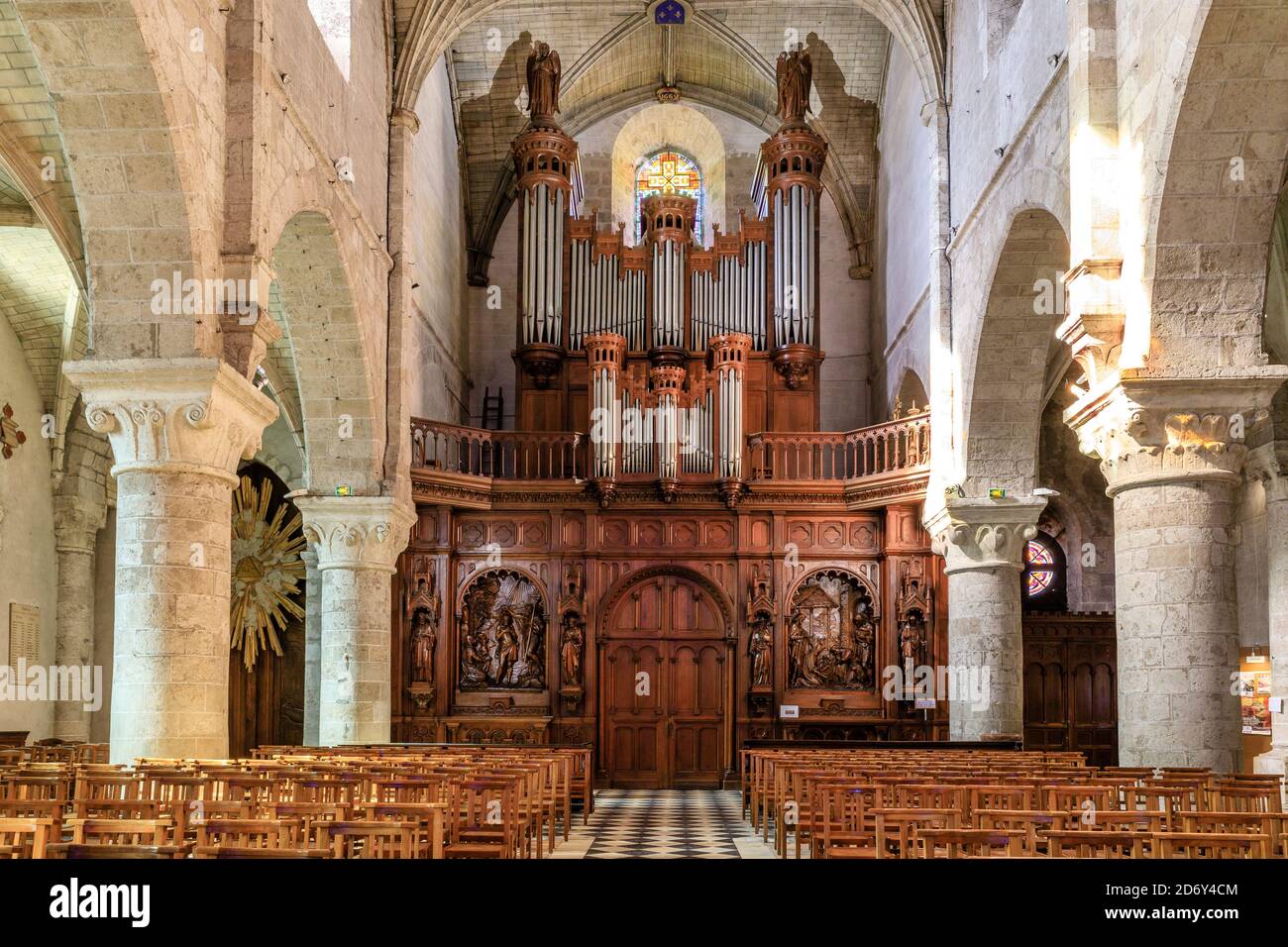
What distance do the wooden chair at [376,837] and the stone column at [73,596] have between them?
15.3 m

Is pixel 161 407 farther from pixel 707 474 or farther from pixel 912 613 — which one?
pixel 912 613

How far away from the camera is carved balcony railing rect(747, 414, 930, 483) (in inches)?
818

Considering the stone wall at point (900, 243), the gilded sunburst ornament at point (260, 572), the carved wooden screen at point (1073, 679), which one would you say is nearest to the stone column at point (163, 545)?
the gilded sunburst ornament at point (260, 572)

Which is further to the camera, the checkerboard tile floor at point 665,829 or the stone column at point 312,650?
the stone column at point 312,650

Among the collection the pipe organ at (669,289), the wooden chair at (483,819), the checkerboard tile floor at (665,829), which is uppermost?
the pipe organ at (669,289)

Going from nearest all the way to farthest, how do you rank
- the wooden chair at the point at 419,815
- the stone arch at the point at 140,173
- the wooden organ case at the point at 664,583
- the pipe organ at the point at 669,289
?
the wooden chair at the point at 419,815
the stone arch at the point at 140,173
the wooden organ case at the point at 664,583
the pipe organ at the point at 669,289

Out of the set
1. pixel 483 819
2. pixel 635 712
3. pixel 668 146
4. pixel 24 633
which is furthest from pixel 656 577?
pixel 483 819

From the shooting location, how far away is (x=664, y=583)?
22500 mm

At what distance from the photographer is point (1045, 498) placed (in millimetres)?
18766

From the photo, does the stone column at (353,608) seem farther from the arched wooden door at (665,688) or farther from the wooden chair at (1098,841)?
the wooden chair at (1098,841)

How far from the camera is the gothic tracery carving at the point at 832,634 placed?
2177cm
